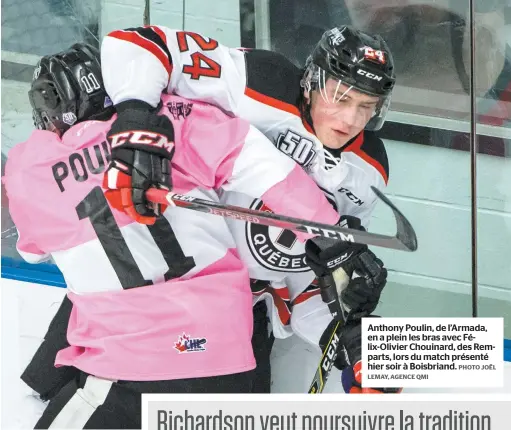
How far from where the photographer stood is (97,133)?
1922mm

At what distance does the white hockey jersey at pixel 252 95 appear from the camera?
1.85 metres

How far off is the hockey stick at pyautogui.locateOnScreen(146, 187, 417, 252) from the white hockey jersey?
0.09 m

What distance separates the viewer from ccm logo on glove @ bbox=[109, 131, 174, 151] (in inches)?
69.9

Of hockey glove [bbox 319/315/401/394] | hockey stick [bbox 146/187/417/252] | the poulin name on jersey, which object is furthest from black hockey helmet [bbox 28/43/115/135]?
hockey glove [bbox 319/315/401/394]

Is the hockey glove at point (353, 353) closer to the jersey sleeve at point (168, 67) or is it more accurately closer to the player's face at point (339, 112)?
the player's face at point (339, 112)

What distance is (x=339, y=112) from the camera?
6.18ft

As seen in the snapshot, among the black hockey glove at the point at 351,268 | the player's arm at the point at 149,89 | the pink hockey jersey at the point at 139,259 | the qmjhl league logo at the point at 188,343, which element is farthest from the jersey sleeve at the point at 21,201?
the black hockey glove at the point at 351,268

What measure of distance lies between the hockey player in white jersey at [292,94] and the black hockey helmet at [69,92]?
0.27ft

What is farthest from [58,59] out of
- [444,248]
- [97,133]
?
[444,248]

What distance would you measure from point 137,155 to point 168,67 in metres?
0.19

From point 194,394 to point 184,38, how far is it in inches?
25.1

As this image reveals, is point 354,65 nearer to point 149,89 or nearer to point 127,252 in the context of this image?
point 149,89

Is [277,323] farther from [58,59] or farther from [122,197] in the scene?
[58,59]

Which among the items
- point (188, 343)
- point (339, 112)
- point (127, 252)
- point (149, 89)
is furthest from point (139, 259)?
point (339, 112)
